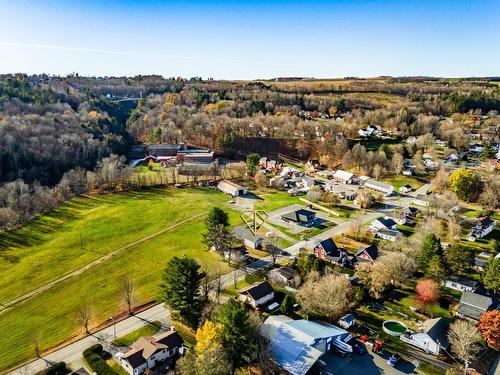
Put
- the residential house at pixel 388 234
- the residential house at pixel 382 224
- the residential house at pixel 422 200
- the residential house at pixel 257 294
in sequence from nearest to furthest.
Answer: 1. the residential house at pixel 257 294
2. the residential house at pixel 388 234
3. the residential house at pixel 382 224
4. the residential house at pixel 422 200

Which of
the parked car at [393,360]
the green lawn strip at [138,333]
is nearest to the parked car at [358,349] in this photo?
the parked car at [393,360]

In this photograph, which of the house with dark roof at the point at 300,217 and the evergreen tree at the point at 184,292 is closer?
the evergreen tree at the point at 184,292

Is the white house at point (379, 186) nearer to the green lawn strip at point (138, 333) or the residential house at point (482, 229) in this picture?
the residential house at point (482, 229)

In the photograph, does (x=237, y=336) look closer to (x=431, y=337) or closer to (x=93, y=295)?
(x=431, y=337)

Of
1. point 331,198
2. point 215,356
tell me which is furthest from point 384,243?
A: point 215,356

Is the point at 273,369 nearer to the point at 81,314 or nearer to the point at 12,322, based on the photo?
the point at 81,314

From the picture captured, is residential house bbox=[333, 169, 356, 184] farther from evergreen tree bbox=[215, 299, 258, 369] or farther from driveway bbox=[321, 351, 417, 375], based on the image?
evergreen tree bbox=[215, 299, 258, 369]
